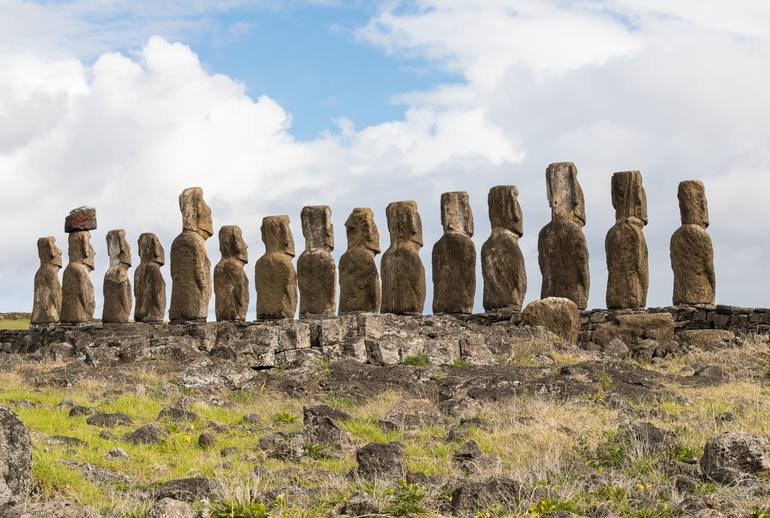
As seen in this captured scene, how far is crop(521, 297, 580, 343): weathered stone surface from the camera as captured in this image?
75.4 ft

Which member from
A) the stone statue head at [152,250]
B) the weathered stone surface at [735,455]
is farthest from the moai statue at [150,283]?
the weathered stone surface at [735,455]

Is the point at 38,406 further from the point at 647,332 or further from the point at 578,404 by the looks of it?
the point at 647,332

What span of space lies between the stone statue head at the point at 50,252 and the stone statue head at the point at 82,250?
4.29 feet

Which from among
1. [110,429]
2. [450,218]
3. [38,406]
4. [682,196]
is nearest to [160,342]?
[38,406]

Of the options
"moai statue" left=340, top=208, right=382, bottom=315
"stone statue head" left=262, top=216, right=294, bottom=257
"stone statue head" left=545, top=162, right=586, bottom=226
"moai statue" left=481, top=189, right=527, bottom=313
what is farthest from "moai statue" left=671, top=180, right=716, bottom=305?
"stone statue head" left=262, top=216, right=294, bottom=257

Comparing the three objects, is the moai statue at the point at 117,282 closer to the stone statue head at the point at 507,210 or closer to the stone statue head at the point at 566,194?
the stone statue head at the point at 507,210

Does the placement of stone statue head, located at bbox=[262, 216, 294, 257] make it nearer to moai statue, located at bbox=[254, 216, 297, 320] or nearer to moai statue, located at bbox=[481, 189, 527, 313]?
moai statue, located at bbox=[254, 216, 297, 320]

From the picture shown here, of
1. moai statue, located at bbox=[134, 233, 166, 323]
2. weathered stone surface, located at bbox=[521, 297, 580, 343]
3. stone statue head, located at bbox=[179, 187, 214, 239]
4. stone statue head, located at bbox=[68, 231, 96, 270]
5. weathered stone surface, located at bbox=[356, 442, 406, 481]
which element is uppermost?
stone statue head, located at bbox=[179, 187, 214, 239]

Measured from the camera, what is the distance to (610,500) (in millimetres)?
8789

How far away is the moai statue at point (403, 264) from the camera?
2555cm

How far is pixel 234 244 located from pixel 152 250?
3.30m

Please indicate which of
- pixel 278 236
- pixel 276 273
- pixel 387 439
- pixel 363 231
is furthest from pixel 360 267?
pixel 387 439

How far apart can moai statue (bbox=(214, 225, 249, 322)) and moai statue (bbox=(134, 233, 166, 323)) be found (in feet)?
8.15

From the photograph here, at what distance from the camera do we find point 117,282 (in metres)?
32.4
